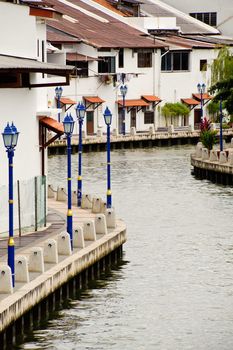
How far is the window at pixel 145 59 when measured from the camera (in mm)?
124750

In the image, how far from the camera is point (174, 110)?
415 ft

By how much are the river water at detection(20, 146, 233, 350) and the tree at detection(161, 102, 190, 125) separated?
4841 centimetres

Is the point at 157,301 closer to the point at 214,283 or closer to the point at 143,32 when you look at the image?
the point at 214,283

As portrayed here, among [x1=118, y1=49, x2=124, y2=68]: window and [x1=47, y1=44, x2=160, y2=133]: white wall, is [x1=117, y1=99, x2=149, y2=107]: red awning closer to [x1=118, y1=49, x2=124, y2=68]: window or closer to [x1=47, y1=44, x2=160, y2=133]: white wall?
→ [x1=47, y1=44, x2=160, y2=133]: white wall

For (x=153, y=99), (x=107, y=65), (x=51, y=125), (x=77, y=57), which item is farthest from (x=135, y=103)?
(x=51, y=125)

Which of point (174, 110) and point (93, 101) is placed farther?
point (174, 110)

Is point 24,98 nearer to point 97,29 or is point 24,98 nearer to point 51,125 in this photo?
point 51,125

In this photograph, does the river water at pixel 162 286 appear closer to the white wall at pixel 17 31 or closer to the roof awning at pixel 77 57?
the white wall at pixel 17 31

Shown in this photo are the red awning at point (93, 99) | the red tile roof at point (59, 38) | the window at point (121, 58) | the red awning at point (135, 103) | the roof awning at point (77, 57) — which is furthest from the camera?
the window at point (121, 58)

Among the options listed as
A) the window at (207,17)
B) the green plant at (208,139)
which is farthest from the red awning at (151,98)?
the green plant at (208,139)

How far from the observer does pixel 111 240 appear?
48.6 meters

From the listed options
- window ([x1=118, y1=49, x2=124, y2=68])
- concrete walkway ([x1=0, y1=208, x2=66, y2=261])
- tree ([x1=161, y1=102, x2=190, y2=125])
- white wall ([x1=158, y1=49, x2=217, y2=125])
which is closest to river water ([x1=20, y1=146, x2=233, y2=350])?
concrete walkway ([x1=0, y1=208, x2=66, y2=261])

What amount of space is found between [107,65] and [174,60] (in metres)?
9.82

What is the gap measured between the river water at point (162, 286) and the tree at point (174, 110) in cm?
4841
